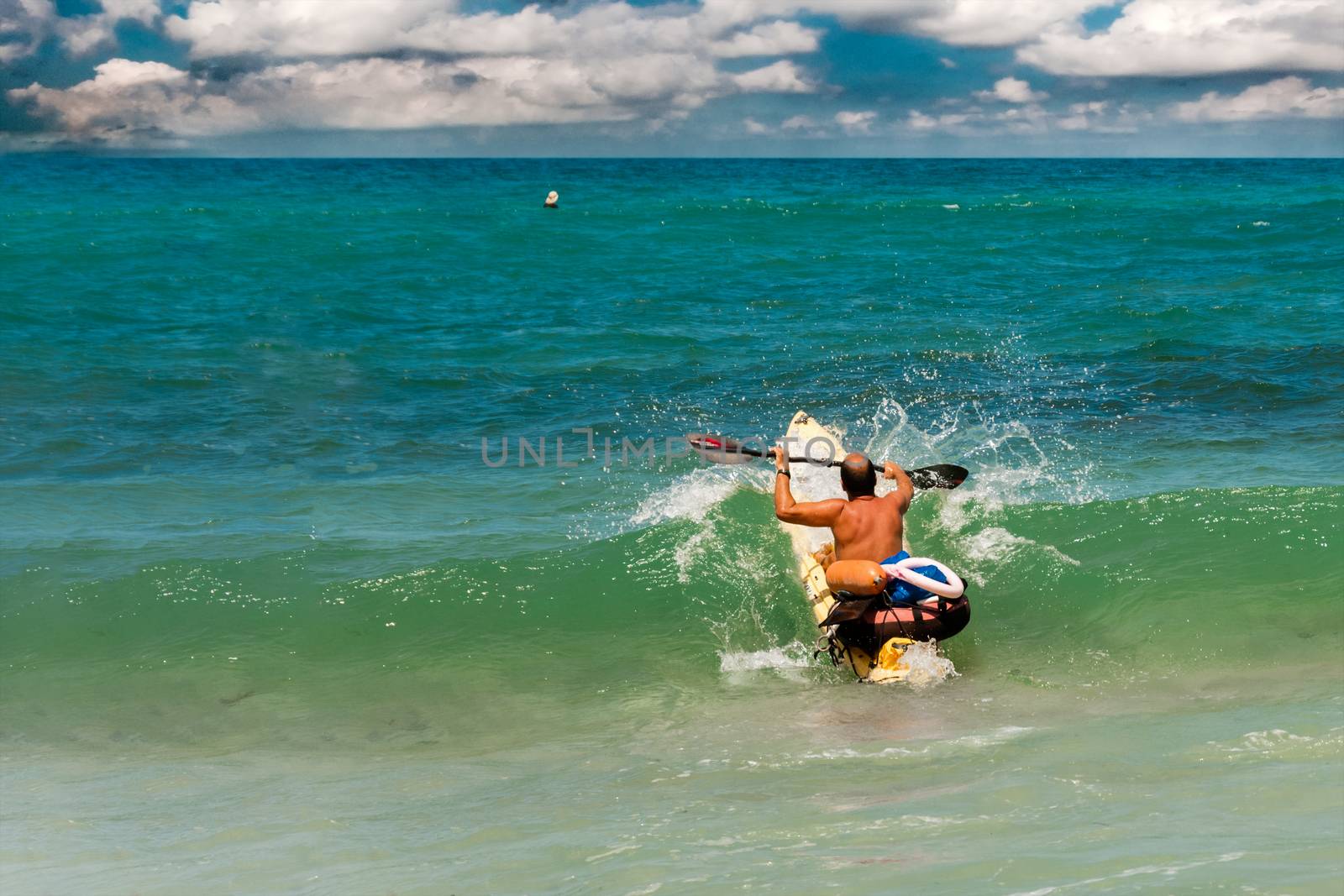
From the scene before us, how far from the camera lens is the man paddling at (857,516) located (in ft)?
25.0

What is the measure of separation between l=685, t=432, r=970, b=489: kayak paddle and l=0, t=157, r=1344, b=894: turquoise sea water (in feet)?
2.81

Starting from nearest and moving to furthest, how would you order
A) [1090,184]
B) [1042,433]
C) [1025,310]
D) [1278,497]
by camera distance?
1. [1278,497]
2. [1042,433]
3. [1025,310]
4. [1090,184]

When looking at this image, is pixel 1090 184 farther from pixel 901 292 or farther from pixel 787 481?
pixel 787 481

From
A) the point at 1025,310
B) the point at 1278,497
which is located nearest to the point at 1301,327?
the point at 1025,310

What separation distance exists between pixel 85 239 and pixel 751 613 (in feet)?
87.1

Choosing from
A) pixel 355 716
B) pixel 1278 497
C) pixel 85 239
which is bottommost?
pixel 355 716

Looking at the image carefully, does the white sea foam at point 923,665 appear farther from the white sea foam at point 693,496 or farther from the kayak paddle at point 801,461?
the white sea foam at point 693,496

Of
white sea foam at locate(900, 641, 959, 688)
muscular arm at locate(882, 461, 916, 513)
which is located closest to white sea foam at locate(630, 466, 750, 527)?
muscular arm at locate(882, 461, 916, 513)

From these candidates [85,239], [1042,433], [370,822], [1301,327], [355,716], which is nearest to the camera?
[370,822]

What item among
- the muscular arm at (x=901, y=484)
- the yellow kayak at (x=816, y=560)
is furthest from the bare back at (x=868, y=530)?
the yellow kayak at (x=816, y=560)

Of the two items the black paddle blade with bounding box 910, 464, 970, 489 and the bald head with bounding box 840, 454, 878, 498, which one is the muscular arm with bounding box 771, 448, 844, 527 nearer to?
the bald head with bounding box 840, 454, 878, 498

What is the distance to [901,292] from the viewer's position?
925 inches

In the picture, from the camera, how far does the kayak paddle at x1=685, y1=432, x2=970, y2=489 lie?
→ 8.81 metres

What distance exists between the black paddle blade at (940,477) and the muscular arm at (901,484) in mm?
576
